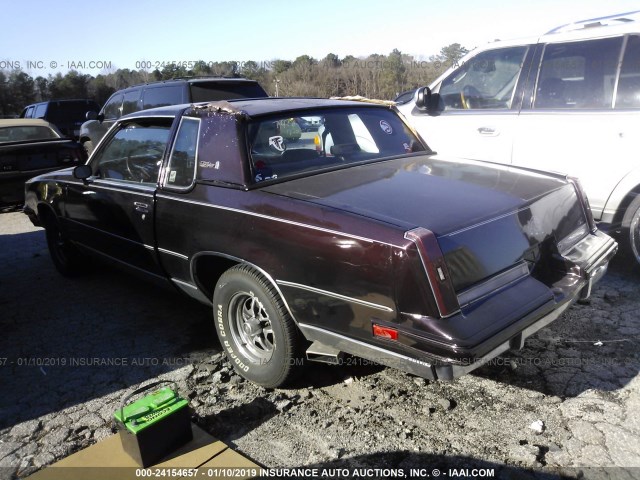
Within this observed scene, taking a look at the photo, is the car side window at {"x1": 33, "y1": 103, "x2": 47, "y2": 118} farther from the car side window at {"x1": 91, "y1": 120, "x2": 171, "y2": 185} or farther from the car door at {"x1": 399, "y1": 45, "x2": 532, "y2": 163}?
the car door at {"x1": 399, "y1": 45, "x2": 532, "y2": 163}

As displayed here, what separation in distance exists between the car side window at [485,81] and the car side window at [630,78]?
3.05 ft

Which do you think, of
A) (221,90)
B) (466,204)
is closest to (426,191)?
(466,204)

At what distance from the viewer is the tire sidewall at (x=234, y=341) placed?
2916 millimetres

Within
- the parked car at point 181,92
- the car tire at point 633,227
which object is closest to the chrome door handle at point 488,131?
the car tire at point 633,227

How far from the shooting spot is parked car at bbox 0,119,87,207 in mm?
7824

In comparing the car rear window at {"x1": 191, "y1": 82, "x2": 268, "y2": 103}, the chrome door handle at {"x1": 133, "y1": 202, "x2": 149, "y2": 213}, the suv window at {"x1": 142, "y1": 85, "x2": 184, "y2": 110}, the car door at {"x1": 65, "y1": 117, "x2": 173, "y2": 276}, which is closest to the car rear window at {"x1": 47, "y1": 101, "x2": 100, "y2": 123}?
the suv window at {"x1": 142, "y1": 85, "x2": 184, "y2": 110}

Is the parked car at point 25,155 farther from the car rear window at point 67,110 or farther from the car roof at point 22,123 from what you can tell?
the car rear window at point 67,110

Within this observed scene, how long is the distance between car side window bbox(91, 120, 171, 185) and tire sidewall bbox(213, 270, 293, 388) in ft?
3.71

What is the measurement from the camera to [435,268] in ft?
7.61

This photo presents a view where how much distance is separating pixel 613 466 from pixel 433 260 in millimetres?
1220

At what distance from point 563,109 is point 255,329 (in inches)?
134

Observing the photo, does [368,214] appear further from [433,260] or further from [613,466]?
[613,466]

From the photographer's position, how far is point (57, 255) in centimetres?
539

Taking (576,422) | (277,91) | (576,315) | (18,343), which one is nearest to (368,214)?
(576,422)
